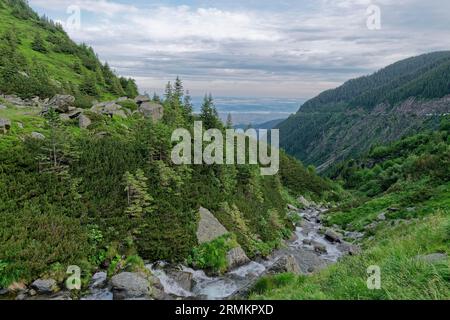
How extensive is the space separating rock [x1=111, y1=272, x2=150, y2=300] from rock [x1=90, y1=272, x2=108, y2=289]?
1.13 meters

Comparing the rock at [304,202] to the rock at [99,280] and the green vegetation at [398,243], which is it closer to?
the green vegetation at [398,243]

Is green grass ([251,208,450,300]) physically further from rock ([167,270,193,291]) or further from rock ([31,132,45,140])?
rock ([31,132,45,140])

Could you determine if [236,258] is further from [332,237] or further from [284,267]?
[332,237]

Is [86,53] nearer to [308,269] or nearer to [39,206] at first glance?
[39,206]

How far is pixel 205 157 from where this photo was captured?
134 feet

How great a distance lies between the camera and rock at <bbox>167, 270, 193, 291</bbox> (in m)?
21.5

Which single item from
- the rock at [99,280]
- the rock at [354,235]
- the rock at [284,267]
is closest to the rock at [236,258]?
the rock at [284,267]

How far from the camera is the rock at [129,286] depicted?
61.2ft

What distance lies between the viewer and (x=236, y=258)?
88.4 feet

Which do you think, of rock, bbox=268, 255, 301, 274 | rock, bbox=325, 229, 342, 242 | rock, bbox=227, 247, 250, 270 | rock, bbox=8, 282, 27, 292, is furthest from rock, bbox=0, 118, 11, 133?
rock, bbox=325, 229, 342, 242

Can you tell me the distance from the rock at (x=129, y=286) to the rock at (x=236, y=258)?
8.22 metres

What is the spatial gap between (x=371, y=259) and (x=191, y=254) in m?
16.3

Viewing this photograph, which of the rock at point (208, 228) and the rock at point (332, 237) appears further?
the rock at point (332, 237)
